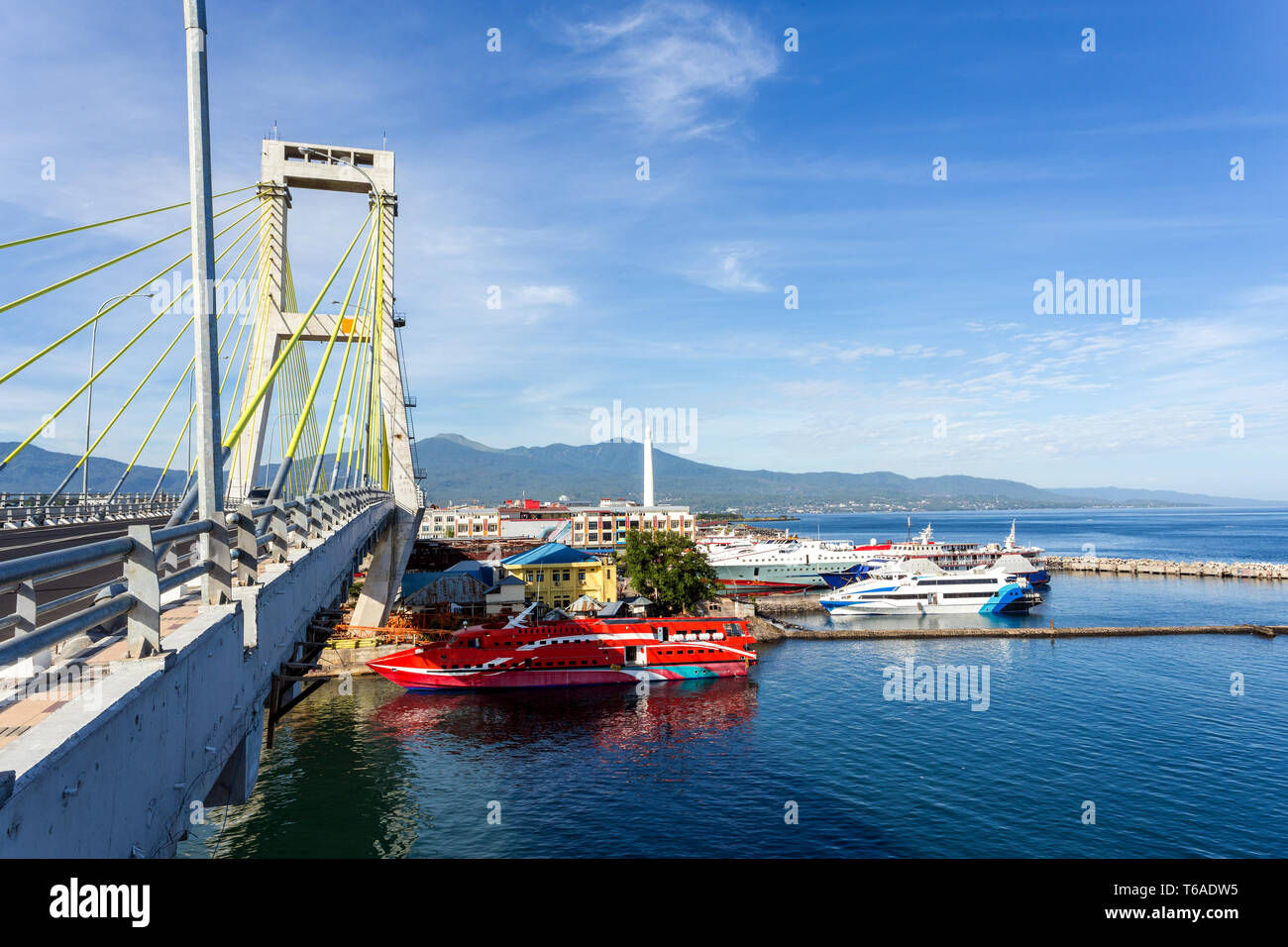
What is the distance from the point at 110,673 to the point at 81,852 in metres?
1.12

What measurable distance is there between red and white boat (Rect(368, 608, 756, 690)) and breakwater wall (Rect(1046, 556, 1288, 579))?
70.0m

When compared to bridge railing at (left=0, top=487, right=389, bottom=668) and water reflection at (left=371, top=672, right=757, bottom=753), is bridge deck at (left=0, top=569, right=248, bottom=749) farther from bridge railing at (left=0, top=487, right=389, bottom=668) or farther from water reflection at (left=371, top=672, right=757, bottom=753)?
water reflection at (left=371, top=672, right=757, bottom=753)

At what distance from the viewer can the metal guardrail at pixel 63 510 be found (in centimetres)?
2614

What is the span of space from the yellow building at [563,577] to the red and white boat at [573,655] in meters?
12.4

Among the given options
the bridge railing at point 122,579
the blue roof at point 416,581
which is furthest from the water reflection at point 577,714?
the bridge railing at point 122,579

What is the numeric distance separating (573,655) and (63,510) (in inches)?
971

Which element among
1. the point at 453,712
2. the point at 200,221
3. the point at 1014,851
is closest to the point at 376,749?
the point at 453,712

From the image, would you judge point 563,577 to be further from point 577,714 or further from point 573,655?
point 577,714

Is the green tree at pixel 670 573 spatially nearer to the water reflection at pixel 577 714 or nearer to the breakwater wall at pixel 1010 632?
the breakwater wall at pixel 1010 632

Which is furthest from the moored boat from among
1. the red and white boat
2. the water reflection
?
the water reflection

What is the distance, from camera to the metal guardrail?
85.8 ft

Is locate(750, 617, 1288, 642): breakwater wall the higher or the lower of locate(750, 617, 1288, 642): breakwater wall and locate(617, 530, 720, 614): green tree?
the lower

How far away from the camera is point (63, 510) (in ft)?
106

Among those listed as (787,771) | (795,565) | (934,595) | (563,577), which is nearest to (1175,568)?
(934,595)
